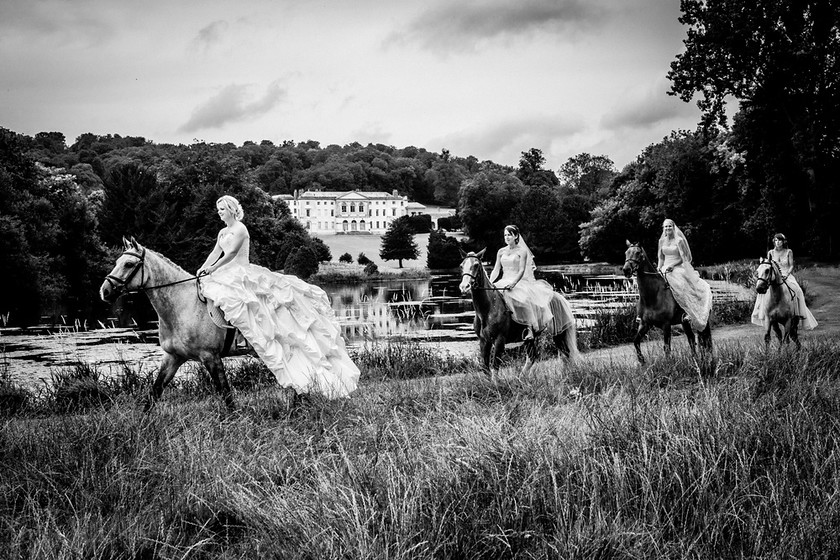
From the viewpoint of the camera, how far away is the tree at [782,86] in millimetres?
29828

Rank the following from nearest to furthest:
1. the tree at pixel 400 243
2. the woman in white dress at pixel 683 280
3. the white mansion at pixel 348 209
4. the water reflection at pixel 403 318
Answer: the woman in white dress at pixel 683 280, the water reflection at pixel 403 318, the tree at pixel 400 243, the white mansion at pixel 348 209

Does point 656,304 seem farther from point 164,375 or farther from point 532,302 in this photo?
point 164,375

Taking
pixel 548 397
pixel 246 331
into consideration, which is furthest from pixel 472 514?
pixel 246 331

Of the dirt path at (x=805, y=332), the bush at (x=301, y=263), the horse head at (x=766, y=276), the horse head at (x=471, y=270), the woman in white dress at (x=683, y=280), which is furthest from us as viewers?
the bush at (x=301, y=263)

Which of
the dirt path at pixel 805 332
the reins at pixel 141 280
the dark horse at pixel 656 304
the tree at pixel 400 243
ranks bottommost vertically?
the dirt path at pixel 805 332

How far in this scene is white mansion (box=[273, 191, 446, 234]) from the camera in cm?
13288

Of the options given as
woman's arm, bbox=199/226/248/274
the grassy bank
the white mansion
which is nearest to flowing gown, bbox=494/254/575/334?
the grassy bank

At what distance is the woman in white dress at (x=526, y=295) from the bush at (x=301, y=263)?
132ft

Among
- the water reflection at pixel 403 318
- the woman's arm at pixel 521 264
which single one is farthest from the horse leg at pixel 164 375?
the water reflection at pixel 403 318

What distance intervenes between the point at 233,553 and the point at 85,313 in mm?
24842

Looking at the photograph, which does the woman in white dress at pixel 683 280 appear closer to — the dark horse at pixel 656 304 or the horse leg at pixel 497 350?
the dark horse at pixel 656 304

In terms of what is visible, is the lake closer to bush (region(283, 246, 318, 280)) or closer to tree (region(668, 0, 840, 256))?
tree (region(668, 0, 840, 256))

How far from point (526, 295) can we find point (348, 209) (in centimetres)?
12835

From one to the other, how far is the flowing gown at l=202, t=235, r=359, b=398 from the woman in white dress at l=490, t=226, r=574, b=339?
2.80 meters
